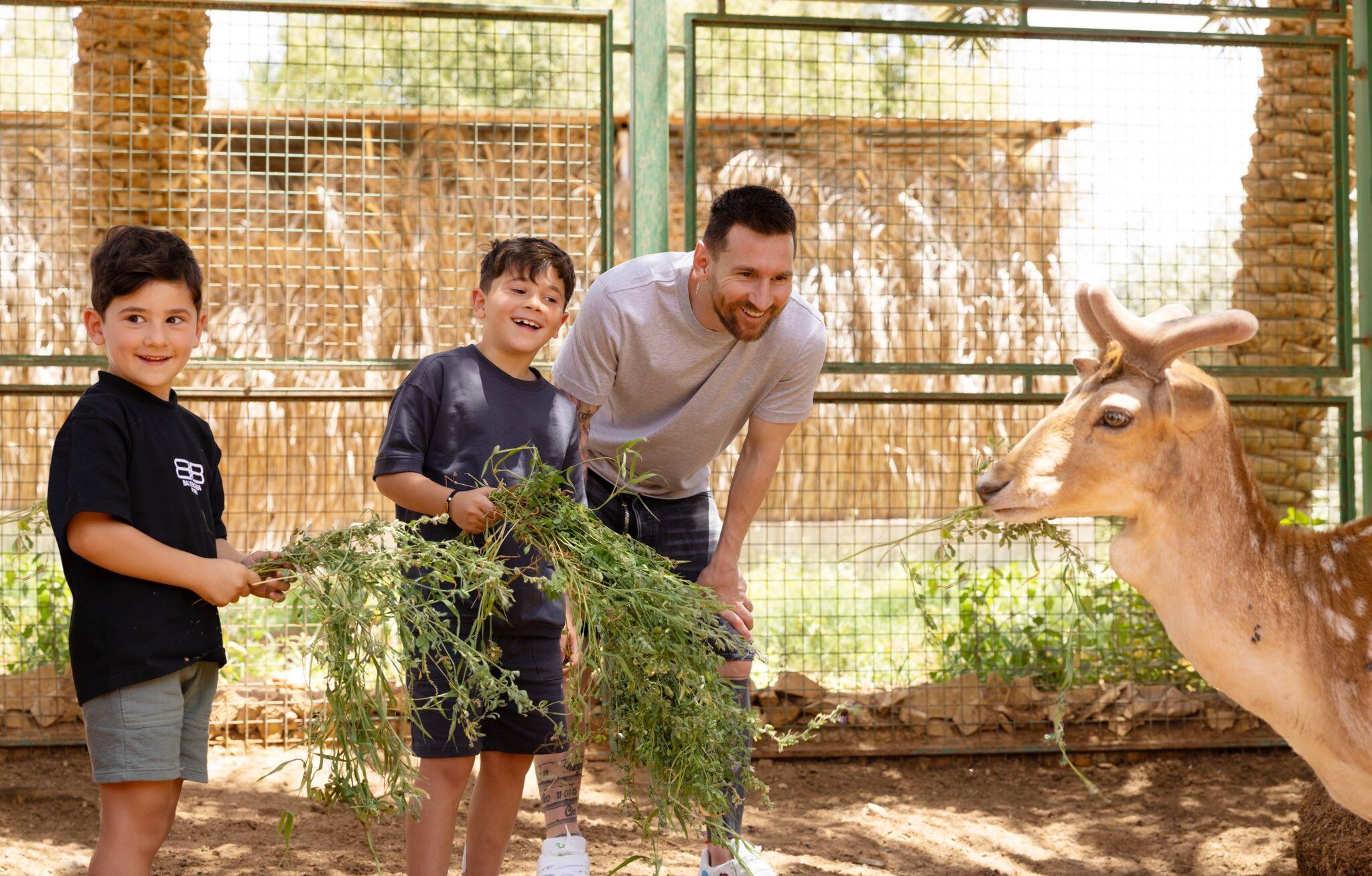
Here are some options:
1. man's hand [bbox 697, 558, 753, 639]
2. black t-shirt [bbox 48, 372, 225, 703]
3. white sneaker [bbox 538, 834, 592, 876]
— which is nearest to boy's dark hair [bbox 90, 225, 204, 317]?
black t-shirt [bbox 48, 372, 225, 703]

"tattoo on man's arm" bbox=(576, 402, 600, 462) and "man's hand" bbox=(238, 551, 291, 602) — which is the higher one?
"tattoo on man's arm" bbox=(576, 402, 600, 462)

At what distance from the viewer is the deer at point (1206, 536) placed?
3480mm

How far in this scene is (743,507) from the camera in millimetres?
3914

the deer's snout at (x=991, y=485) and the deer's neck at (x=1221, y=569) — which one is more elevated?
the deer's snout at (x=991, y=485)

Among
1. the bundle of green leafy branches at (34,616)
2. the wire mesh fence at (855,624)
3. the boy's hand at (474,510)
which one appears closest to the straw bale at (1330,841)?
the wire mesh fence at (855,624)

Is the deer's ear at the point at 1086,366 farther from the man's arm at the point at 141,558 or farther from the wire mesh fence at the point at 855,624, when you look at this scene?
the man's arm at the point at 141,558

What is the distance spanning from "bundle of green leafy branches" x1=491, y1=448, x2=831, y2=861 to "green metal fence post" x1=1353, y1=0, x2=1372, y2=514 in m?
4.21

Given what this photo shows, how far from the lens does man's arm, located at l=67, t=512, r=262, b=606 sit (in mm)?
2711

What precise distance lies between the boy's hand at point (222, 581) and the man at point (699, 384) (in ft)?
3.91

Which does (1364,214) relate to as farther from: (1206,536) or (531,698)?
(531,698)

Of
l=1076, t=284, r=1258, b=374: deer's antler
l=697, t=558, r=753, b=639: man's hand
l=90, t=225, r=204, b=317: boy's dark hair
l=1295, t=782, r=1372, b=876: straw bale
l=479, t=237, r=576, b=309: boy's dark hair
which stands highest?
l=479, t=237, r=576, b=309: boy's dark hair

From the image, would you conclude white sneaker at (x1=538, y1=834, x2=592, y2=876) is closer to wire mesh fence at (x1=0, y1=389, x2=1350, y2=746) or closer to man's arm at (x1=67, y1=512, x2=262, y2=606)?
man's arm at (x1=67, y1=512, x2=262, y2=606)

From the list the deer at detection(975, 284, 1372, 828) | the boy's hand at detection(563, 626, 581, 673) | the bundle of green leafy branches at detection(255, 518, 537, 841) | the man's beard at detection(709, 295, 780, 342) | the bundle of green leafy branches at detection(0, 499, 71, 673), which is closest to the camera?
the bundle of green leafy branches at detection(255, 518, 537, 841)

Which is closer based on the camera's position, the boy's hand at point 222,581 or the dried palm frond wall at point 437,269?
the boy's hand at point 222,581
